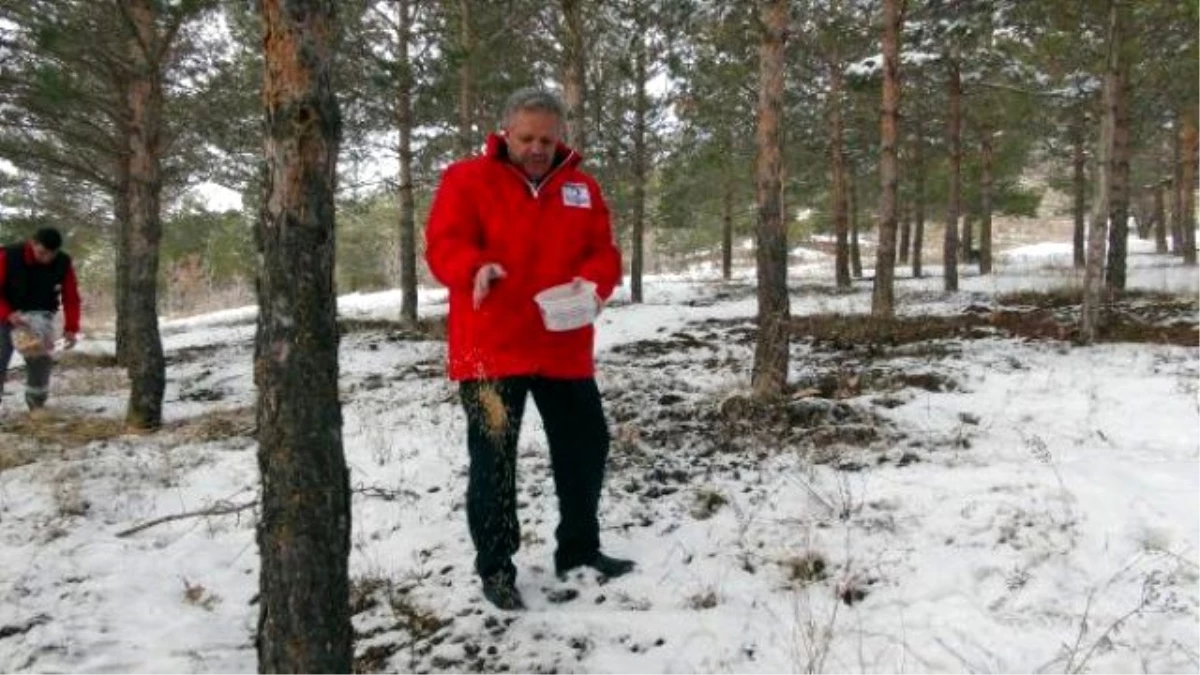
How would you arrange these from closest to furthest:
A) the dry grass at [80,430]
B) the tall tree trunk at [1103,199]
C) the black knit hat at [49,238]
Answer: the dry grass at [80,430]
the black knit hat at [49,238]
the tall tree trunk at [1103,199]

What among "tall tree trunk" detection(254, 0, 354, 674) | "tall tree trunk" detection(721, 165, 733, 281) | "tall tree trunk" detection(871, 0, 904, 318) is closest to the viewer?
"tall tree trunk" detection(254, 0, 354, 674)

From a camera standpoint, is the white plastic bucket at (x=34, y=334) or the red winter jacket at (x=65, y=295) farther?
the white plastic bucket at (x=34, y=334)

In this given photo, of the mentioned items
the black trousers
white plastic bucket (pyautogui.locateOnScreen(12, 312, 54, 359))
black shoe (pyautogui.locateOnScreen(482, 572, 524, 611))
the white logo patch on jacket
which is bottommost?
black shoe (pyautogui.locateOnScreen(482, 572, 524, 611))

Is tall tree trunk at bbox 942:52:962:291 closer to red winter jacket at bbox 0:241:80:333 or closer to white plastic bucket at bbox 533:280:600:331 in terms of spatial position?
red winter jacket at bbox 0:241:80:333

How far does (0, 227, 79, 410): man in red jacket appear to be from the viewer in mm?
7453

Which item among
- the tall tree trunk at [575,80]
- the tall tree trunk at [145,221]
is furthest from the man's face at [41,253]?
the tall tree trunk at [575,80]

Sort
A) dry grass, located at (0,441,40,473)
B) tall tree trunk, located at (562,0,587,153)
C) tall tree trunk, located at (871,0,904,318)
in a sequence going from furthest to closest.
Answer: tall tree trunk, located at (871,0,904,318), tall tree trunk, located at (562,0,587,153), dry grass, located at (0,441,40,473)

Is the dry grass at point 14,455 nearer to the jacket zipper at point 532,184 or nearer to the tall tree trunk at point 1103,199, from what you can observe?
the jacket zipper at point 532,184

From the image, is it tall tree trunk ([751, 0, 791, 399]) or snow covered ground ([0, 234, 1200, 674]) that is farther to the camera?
tall tree trunk ([751, 0, 791, 399])

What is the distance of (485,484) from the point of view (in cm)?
342

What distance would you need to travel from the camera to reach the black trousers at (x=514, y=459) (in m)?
3.38

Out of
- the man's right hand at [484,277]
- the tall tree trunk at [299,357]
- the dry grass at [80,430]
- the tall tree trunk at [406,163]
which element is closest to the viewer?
the tall tree trunk at [299,357]

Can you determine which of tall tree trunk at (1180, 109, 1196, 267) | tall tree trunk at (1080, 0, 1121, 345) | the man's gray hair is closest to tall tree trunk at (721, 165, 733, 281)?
tall tree trunk at (1180, 109, 1196, 267)

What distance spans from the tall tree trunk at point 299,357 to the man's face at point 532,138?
2.98 ft
